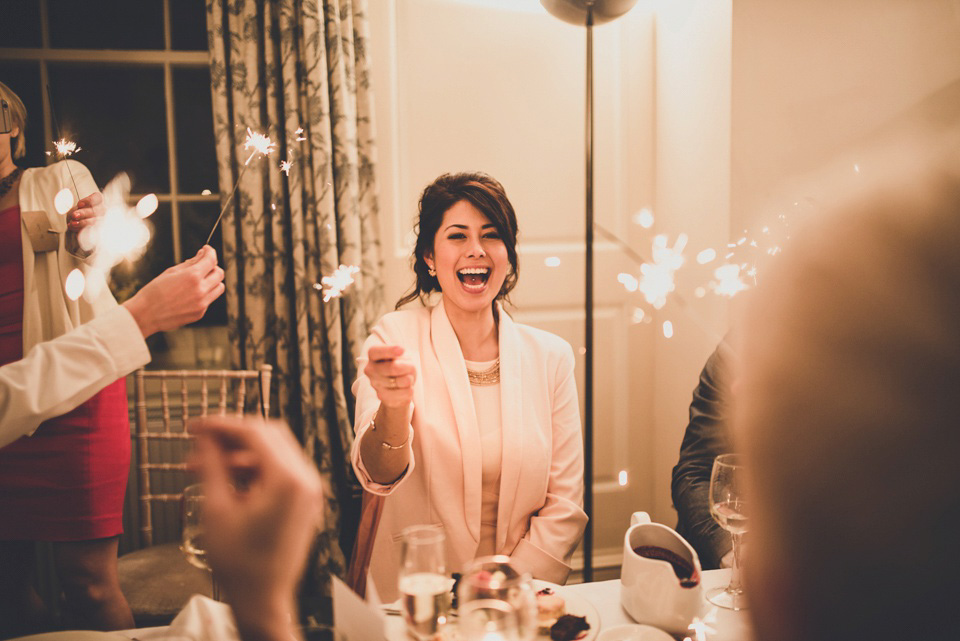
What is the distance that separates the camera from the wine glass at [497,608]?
709mm

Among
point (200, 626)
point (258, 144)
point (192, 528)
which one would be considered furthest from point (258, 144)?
point (200, 626)

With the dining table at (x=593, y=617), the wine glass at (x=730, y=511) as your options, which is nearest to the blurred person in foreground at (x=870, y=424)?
the dining table at (x=593, y=617)

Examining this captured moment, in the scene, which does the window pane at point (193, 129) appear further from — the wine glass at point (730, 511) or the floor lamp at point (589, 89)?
the wine glass at point (730, 511)

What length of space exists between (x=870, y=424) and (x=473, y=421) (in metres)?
1.22

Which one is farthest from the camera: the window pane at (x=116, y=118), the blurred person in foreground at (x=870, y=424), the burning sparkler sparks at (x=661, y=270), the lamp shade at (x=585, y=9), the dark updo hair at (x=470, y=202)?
the burning sparkler sparks at (x=661, y=270)

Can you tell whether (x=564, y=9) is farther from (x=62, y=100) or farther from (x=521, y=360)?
(x=62, y=100)

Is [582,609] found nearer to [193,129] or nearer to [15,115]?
[15,115]

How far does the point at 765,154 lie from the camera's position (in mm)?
2113

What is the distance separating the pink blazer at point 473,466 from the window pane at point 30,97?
5.04 feet

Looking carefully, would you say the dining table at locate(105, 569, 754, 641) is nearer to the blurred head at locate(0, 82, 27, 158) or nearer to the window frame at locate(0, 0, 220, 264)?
the blurred head at locate(0, 82, 27, 158)

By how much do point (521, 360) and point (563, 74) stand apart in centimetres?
151

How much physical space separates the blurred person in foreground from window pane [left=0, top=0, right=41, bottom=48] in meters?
2.79

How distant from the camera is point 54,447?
1.51 m

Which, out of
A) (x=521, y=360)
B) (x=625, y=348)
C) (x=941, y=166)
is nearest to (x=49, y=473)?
(x=521, y=360)
